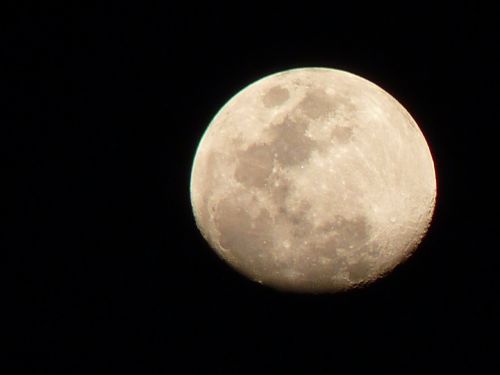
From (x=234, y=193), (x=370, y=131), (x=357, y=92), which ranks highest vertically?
(x=357, y=92)

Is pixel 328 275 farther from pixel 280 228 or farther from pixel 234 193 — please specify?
pixel 234 193

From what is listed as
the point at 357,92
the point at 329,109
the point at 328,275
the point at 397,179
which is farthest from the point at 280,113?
the point at 328,275

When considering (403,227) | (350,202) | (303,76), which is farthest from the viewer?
(303,76)

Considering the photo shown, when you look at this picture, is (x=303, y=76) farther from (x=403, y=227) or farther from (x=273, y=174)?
(x=403, y=227)

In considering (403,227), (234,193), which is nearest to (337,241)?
(403,227)

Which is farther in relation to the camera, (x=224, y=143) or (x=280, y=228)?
(x=224, y=143)

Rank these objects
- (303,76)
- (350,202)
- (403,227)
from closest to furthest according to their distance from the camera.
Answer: (350,202), (403,227), (303,76)

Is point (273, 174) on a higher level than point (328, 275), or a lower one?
higher
